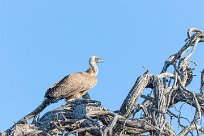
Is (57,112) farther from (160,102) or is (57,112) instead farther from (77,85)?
(77,85)

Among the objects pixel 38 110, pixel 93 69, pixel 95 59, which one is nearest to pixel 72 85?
pixel 93 69

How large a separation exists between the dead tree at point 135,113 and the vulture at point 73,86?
77.3 inches

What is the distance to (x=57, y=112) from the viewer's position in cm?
891

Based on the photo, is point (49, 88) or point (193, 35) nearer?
point (193, 35)

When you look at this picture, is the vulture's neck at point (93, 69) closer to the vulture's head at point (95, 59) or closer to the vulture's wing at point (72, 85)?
the vulture's head at point (95, 59)

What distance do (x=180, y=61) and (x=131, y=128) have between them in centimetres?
150

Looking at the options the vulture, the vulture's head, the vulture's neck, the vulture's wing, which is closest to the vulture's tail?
the vulture

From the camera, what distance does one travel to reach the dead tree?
8.24m

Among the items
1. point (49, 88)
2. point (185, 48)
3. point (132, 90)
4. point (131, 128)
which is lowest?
point (131, 128)

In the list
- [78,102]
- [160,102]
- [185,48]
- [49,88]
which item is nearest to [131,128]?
[160,102]

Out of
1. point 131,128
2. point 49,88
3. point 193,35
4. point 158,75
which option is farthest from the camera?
point 49,88

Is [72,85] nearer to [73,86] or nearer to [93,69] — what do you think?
[73,86]

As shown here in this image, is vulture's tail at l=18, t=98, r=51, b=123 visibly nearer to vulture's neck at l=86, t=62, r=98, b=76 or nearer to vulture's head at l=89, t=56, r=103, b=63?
vulture's neck at l=86, t=62, r=98, b=76

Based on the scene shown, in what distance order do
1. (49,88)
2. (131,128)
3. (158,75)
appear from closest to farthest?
(131,128) → (158,75) → (49,88)
